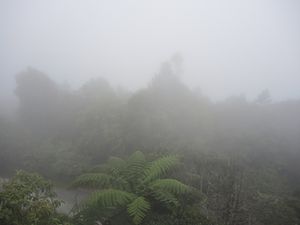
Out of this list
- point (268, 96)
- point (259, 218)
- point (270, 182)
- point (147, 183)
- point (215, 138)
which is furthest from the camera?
point (268, 96)

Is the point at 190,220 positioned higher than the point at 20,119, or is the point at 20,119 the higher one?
the point at 20,119

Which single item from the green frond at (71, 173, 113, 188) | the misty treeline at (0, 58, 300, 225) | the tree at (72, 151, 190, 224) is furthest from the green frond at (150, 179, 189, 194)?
the green frond at (71, 173, 113, 188)

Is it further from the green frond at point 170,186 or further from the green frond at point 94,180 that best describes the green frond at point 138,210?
the green frond at point 94,180

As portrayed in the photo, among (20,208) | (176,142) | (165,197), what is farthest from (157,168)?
(176,142)

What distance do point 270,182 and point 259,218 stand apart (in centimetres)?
611

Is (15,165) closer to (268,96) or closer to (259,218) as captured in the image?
(259,218)

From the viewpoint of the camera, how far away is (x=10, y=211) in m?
2.12

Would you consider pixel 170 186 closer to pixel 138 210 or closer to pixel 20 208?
pixel 138 210

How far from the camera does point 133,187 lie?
17.6 ft

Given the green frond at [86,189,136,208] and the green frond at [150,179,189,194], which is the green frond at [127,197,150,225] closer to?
the green frond at [86,189,136,208]

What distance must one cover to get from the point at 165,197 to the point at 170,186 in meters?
0.26

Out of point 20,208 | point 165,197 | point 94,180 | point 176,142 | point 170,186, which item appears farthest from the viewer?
point 176,142

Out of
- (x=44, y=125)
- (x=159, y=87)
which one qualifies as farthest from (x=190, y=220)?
(x=44, y=125)

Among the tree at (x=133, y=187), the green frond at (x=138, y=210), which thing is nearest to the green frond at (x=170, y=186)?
Result: the tree at (x=133, y=187)
